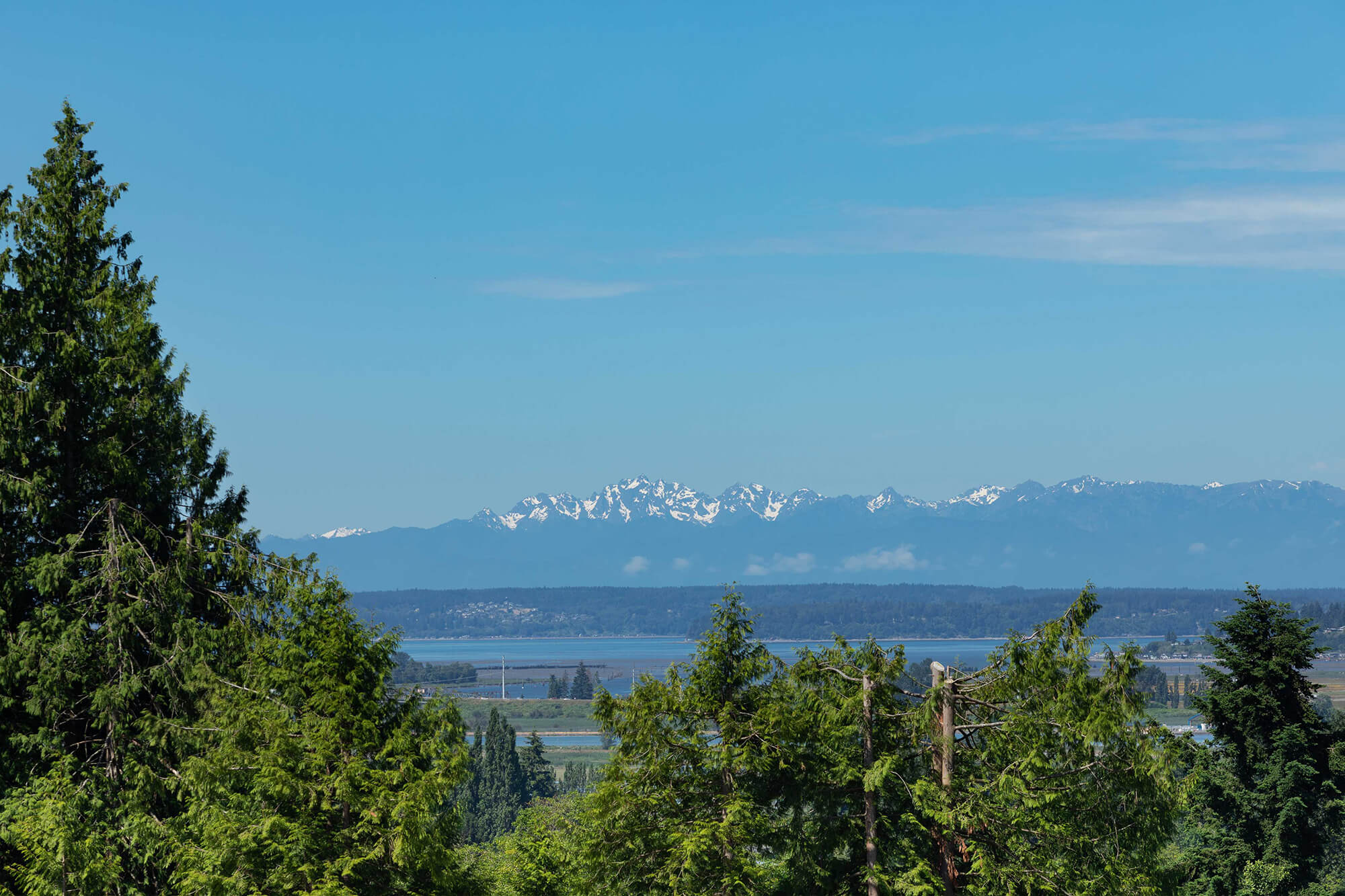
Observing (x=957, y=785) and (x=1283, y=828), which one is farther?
(x=1283, y=828)

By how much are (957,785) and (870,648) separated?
2.57 m

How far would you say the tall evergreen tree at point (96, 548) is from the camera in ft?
79.2

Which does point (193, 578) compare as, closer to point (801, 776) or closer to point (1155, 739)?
point (801, 776)

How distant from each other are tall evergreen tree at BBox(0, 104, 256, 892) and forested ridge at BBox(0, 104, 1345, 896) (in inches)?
2.7

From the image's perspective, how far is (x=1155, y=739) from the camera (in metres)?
20.3

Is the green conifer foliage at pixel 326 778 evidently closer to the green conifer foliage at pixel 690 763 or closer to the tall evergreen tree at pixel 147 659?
the tall evergreen tree at pixel 147 659

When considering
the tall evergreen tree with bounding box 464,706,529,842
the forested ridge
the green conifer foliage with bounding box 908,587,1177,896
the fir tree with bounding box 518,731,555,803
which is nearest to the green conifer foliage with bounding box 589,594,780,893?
the forested ridge

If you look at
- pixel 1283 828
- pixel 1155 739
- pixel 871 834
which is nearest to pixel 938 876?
pixel 871 834

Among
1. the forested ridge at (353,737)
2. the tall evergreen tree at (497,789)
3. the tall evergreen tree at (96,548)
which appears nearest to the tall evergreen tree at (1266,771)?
the forested ridge at (353,737)

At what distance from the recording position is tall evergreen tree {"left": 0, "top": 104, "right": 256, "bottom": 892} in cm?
2412

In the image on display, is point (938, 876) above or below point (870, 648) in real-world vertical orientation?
below

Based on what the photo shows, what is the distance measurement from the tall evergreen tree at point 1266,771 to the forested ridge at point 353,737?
57.2 feet

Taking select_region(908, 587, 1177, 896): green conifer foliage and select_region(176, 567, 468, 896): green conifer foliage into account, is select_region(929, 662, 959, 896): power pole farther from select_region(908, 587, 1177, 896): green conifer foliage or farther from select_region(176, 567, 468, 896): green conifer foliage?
select_region(176, 567, 468, 896): green conifer foliage

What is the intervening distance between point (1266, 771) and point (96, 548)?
31.1 m
